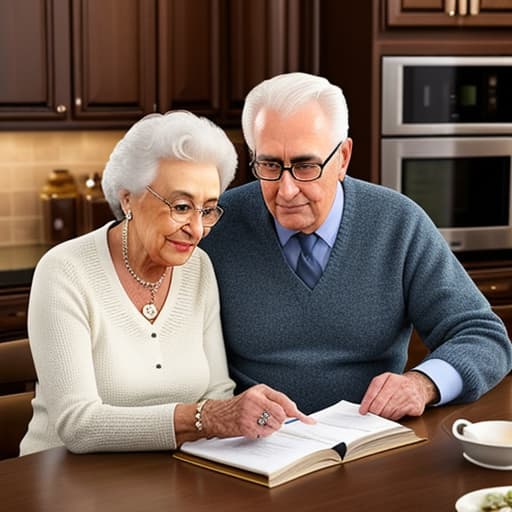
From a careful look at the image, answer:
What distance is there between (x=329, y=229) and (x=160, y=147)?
0.48m

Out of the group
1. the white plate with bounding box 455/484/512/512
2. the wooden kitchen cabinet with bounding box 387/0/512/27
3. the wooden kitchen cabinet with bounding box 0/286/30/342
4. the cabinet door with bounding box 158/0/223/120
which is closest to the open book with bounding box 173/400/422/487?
the white plate with bounding box 455/484/512/512

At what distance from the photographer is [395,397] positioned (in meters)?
2.04

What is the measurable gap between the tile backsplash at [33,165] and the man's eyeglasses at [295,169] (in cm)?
203

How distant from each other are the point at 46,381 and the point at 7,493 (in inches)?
12.0

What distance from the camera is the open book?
1.77 metres

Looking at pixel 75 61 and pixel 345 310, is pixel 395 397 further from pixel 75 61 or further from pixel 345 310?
pixel 75 61

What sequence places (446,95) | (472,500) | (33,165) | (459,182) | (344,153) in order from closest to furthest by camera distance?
(472,500) → (344,153) → (446,95) → (459,182) → (33,165)

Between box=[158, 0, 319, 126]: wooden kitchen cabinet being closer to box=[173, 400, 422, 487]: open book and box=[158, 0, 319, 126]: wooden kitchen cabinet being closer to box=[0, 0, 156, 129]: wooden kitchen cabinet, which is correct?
box=[0, 0, 156, 129]: wooden kitchen cabinet

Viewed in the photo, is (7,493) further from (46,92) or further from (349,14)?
(349,14)

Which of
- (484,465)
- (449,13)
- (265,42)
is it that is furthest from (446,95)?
(484,465)

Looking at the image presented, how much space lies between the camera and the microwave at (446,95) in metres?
3.79

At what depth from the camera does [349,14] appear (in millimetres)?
3885

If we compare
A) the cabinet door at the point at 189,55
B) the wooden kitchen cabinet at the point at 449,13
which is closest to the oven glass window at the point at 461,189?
the wooden kitchen cabinet at the point at 449,13

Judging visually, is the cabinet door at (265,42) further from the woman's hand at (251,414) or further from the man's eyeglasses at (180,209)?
the woman's hand at (251,414)
